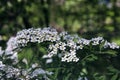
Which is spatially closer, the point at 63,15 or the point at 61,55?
the point at 61,55

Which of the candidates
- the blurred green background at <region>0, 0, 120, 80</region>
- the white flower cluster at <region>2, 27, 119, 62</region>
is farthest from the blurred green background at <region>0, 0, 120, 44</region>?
the white flower cluster at <region>2, 27, 119, 62</region>

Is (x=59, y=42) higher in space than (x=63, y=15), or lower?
lower

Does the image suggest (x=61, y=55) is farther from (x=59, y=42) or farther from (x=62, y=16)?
(x=62, y=16)

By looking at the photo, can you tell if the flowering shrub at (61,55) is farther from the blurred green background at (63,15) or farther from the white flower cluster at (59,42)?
the blurred green background at (63,15)

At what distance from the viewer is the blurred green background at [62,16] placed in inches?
273

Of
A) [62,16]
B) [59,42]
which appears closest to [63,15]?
[62,16]

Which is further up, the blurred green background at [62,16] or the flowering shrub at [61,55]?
the blurred green background at [62,16]

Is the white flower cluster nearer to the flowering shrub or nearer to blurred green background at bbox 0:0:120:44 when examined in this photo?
the flowering shrub

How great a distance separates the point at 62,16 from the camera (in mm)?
8539

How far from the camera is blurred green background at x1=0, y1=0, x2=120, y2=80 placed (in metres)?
6.94

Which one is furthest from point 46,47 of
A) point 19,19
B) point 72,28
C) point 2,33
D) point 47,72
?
point 72,28

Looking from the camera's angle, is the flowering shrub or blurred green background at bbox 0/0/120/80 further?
blurred green background at bbox 0/0/120/80

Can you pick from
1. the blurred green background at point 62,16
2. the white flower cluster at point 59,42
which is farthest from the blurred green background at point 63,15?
the white flower cluster at point 59,42

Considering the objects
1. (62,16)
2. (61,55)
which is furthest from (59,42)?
(62,16)
